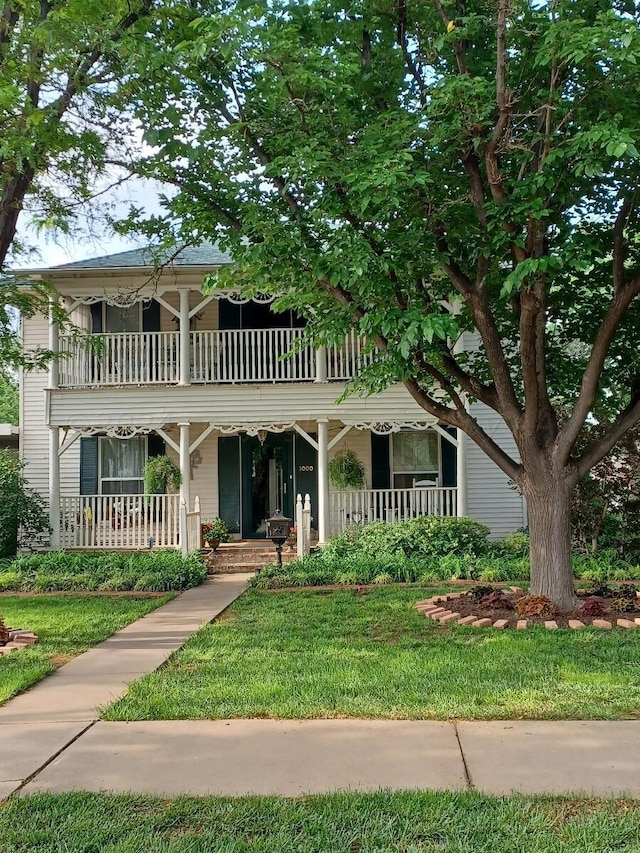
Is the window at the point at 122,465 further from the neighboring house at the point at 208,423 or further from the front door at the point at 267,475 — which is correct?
the front door at the point at 267,475

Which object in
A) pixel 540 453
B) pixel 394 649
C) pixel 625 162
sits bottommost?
pixel 394 649

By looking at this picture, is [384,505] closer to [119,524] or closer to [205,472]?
[205,472]

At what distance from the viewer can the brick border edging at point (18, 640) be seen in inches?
298

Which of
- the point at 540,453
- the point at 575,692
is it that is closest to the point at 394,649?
the point at 575,692

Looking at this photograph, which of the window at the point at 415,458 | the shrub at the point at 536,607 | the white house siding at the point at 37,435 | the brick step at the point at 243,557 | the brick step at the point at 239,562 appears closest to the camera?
the shrub at the point at 536,607

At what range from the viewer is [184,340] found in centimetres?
1471

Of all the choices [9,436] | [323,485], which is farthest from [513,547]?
[9,436]

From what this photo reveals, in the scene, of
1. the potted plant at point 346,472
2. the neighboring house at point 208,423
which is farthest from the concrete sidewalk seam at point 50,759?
the potted plant at point 346,472

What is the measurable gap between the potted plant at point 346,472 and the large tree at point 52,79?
24.5 ft

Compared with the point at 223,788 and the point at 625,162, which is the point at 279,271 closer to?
the point at 625,162

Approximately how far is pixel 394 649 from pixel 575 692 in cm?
192

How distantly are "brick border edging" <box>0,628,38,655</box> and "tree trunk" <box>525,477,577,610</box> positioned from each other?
571 centimetres

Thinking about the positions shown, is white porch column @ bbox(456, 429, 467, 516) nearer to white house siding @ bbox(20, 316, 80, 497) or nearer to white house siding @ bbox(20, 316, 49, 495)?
white house siding @ bbox(20, 316, 80, 497)

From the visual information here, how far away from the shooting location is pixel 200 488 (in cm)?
1666
